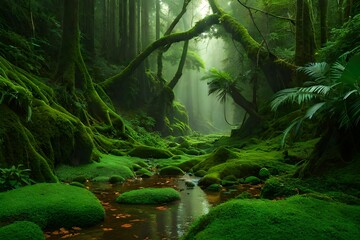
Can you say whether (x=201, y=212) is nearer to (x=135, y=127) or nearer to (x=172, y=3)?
(x=135, y=127)

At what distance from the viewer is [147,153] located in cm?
1215

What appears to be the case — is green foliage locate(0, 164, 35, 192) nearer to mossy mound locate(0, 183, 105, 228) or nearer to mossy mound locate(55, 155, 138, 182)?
mossy mound locate(0, 183, 105, 228)

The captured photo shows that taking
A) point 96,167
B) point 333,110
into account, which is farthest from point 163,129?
point 333,110

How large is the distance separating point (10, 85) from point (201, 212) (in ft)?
14.3

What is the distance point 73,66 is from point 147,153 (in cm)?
418

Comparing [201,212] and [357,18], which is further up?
[357,18]

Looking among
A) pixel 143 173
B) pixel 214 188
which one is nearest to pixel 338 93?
pixel 214 188

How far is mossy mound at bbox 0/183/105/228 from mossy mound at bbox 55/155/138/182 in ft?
8.87

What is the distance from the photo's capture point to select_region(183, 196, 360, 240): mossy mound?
8.50 feet

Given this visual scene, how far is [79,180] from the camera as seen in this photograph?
7410 millimetres

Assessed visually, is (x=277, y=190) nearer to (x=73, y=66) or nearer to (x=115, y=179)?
(x=115, y=179)

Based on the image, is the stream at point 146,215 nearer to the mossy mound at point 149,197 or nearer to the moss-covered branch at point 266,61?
the mossy mound at point 149,197

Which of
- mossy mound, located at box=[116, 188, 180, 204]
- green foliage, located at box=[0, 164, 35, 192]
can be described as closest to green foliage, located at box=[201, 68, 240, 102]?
mossy mound, located at box=[116, 188, 180, 204]

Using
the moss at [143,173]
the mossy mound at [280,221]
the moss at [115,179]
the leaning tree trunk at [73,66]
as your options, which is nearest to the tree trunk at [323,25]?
the moss at [143,173]
